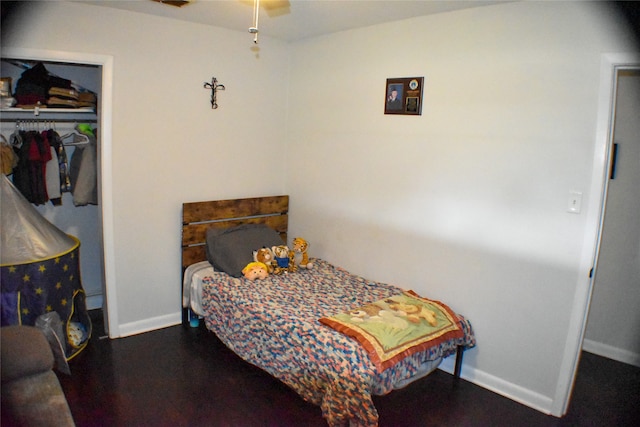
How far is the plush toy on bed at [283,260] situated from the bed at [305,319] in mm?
59

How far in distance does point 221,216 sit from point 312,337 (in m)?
1.54

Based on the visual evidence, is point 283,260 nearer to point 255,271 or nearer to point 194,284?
point 255,271

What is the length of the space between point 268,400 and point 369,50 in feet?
8.00

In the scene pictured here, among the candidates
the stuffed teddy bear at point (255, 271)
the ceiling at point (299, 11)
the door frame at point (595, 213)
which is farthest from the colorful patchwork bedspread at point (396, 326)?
the ceiling at point (299, 11)

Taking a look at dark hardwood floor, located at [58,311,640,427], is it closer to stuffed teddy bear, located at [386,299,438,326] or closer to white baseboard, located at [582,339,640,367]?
white baseboard, located at [582,339,640,367]

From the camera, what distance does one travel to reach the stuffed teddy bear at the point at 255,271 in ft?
10.8

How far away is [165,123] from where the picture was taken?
11.1ft

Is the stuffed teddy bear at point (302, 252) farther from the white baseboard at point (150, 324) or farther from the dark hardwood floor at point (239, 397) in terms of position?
the white baseboard at point (150, 324)

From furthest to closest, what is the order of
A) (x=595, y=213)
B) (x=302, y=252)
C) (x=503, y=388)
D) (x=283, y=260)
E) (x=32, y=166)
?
(x=302, y=252)
(x=283, y=260)
(x=32, y=166)
(x=503, y=388)
(x=595, y=213)

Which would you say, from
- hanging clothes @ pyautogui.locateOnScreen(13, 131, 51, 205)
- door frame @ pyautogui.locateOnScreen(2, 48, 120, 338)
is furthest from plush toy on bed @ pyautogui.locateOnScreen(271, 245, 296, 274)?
hanging clothes @ pyautogui.locateOnScreen(13, 131, 51, 205)

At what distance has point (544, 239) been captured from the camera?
261 cm

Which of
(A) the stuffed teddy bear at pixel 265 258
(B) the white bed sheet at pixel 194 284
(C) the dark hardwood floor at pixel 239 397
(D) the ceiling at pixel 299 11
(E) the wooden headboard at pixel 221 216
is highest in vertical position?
(D) the ceiling at pixel 299 11

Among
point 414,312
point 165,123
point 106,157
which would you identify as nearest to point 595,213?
point 414,312

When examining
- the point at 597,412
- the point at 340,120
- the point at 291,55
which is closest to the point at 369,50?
the point at 340,120
